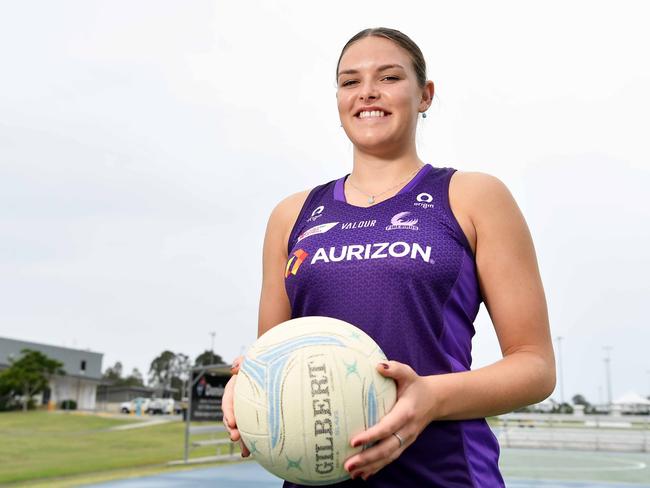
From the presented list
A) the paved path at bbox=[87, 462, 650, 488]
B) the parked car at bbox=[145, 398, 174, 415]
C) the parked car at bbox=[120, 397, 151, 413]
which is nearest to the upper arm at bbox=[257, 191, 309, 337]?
the paved path at bbox=[87, 462, 650, 488]

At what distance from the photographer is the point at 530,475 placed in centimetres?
1359

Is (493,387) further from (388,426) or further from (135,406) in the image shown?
(135,406)

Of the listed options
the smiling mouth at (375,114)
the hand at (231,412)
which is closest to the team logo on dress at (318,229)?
the smiling mouth at (375,114)

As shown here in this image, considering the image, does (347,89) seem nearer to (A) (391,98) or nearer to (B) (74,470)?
(A) (391,98)

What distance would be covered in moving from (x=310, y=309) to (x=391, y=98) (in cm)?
73

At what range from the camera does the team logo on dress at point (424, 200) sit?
193 cm

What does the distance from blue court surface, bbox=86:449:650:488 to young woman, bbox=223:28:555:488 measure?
10.3 meters

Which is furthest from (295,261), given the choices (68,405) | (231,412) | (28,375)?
(68,405)

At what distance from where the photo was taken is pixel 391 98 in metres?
2.02

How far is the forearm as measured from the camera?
1.55 m

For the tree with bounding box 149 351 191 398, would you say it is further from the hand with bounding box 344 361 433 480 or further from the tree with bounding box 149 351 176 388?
the hand with bounding box 344 361 433 480

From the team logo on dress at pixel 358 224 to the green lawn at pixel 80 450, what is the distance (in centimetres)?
1294

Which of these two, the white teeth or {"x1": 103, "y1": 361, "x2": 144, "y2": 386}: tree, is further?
{"x1": 103, "y1": 361, "x2": 144, "y2": 386}: tree

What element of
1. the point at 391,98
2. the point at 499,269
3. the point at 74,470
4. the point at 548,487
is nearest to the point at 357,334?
the point at 499,269
